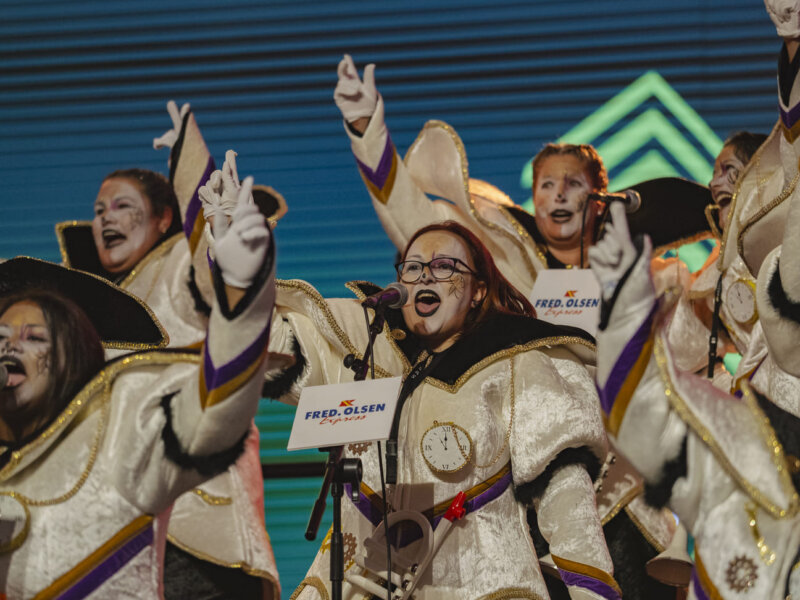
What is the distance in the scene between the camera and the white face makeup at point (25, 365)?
3.03 metres

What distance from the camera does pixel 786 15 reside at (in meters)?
3.45

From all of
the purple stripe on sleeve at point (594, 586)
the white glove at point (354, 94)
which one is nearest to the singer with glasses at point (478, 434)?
the purple stripe on sleeve at point (594, 586)

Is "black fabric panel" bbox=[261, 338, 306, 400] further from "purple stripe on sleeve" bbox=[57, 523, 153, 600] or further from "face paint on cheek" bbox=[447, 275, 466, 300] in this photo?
"purple stripe on sleeve" bbox=[57, 523, 153, 600]

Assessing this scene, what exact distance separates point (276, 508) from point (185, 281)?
4.67 ft

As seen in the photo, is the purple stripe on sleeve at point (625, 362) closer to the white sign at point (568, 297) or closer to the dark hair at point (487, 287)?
the dark hair at point (487, 287)

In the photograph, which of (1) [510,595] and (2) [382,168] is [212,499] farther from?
(2) [382,168]

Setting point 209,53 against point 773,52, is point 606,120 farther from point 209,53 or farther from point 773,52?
point 209,53

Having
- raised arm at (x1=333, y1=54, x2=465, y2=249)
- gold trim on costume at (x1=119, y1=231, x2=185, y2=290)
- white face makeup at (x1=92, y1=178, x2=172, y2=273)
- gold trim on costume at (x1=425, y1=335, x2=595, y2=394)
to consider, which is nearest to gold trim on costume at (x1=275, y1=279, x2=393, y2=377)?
gold trim on costume at (x1=425, y1=335, x2=595, y2=394)

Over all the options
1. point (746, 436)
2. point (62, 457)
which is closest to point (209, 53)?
point (62, 457)

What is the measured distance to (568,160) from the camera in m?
4.87

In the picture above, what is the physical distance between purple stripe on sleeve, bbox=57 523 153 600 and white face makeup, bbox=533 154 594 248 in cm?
233

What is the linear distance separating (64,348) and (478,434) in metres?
1.19

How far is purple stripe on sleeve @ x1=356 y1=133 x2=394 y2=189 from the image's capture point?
4.65 m

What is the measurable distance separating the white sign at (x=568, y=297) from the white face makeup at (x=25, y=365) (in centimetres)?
178
